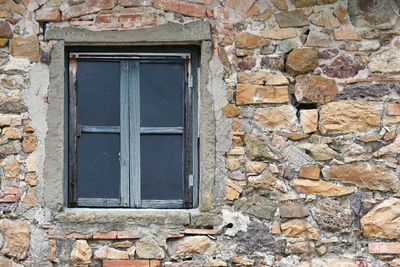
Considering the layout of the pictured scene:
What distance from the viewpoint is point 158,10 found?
4.61 metres

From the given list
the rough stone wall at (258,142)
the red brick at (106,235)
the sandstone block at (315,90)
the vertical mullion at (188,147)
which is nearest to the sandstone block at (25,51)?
the rough stone wall at (258,142)

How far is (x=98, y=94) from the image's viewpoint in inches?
186

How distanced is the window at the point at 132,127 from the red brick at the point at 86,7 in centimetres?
23

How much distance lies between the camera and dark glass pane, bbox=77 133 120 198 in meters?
4.68

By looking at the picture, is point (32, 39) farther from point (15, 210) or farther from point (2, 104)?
point (15, 210)

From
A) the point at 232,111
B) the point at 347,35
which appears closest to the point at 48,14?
the point at 232,111

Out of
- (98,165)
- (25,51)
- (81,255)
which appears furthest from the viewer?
(98,165)

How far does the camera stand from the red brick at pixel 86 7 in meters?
4.61

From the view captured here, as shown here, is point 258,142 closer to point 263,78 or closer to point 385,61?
point 263,78

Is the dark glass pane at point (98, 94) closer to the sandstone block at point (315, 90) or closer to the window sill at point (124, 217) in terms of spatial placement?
the window sill at point (124, 217)

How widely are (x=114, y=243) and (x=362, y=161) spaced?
1606 millimetres

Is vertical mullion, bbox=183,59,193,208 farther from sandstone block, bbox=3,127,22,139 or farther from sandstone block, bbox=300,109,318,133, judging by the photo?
sandstone block, bbox=3,127,22,139

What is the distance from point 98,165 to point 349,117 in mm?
1605

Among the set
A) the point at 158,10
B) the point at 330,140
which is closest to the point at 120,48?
the point at 158,10
